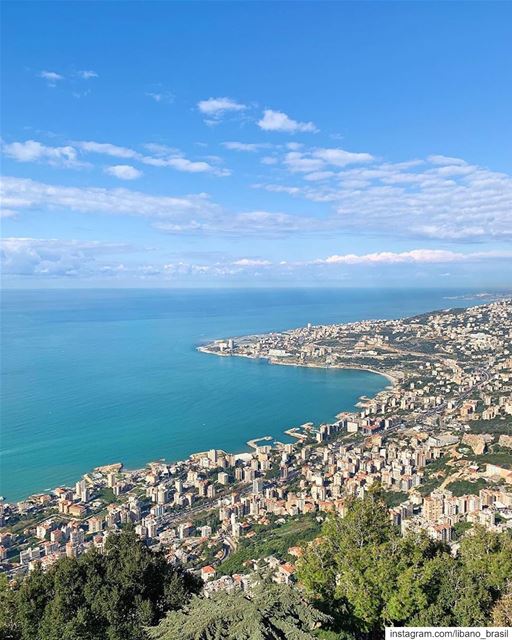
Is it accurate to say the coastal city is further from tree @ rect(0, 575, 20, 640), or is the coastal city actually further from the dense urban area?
tree @ rect(0, 575, 20, 640)

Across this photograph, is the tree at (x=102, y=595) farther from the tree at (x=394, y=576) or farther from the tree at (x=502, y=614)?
the tree at (x=502, y=614)

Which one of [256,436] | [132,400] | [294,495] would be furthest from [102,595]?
[132,400]

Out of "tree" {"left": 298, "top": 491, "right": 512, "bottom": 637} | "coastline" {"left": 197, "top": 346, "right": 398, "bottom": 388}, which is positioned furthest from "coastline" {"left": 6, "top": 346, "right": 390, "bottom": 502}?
"tree" {"left": 298, "top": 491, "right": 512, "bottom": 637}

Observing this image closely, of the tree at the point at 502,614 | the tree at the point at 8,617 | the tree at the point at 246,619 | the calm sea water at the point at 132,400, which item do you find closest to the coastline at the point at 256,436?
the calm sea water at the point at 132,400

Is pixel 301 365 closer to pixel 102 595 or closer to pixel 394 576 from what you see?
pixel 394 576

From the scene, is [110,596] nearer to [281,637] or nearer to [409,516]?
[281,637]

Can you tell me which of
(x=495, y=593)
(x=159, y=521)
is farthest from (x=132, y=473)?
(x=495, y=593)

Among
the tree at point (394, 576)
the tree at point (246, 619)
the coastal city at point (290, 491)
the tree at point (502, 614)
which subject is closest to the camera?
the tree at point (246, 619)
